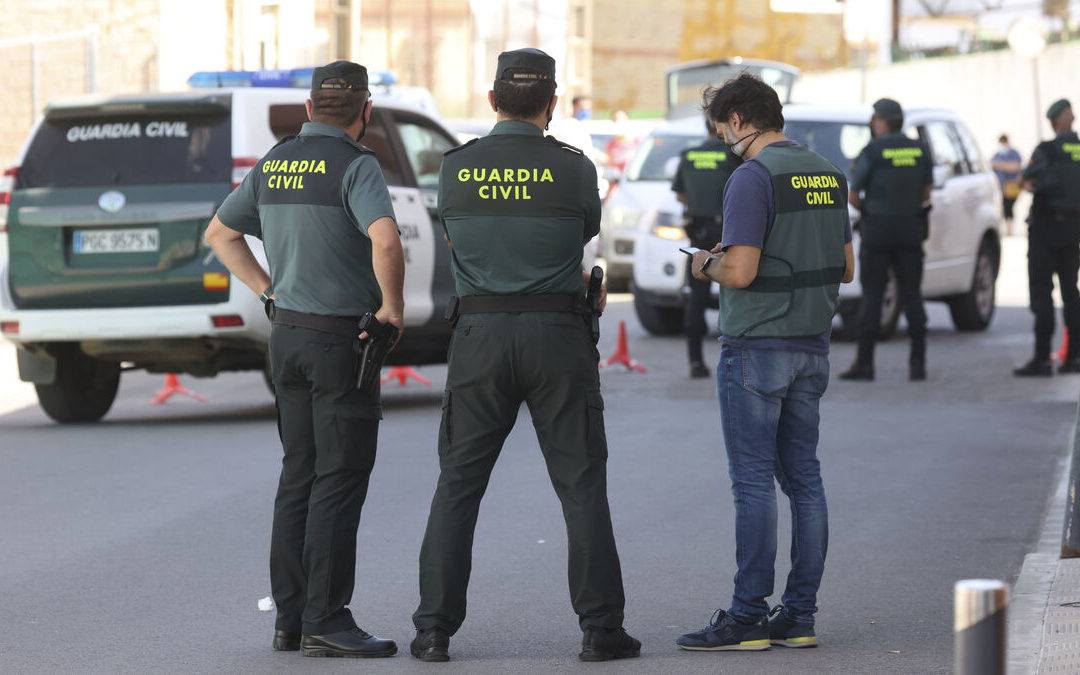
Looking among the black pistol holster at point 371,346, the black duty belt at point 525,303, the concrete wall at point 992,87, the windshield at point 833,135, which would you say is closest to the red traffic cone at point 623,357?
the windshield at point 833,135

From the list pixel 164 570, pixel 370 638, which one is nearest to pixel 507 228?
pixel 370 638

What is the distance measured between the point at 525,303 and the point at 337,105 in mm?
873

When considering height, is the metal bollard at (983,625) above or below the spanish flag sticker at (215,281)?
above

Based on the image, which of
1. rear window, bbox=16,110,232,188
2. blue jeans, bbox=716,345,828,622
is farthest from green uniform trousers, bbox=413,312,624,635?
rear window, bbox=16,110,232,188

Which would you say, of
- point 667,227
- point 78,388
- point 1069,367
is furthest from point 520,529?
point 667,227

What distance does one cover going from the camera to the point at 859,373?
1438 centimetres

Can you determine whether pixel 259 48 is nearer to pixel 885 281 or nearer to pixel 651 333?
pixel 651 333

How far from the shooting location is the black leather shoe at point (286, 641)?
20.1ft

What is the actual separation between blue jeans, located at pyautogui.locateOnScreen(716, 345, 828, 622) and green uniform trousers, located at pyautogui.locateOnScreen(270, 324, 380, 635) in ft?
3.68

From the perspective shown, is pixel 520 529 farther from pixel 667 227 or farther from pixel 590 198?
pixel 667 227

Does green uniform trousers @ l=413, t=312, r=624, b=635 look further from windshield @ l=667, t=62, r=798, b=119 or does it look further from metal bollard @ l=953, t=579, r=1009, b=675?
windshield @ l=667, t=62, r=798, b=119

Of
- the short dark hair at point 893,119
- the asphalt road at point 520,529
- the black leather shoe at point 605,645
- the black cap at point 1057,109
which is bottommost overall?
the asphalt road at point 520,529

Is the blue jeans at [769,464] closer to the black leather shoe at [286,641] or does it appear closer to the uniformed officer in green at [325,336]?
the uniformed officer in green at [325,336]

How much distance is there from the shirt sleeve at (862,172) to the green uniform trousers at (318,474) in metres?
8.36
